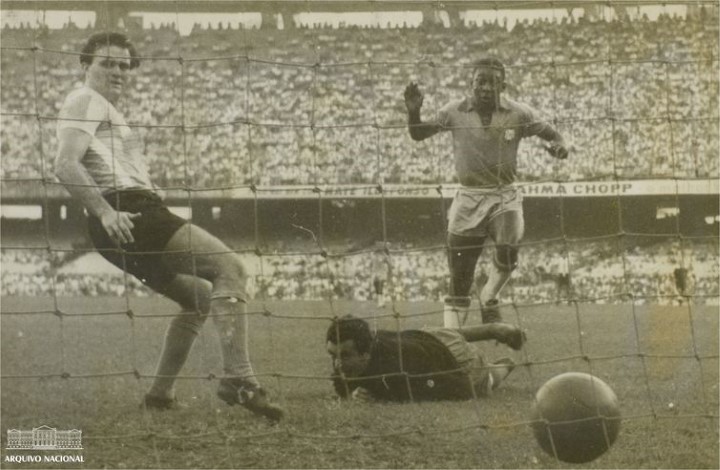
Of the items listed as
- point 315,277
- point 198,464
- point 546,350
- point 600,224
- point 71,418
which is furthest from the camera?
point 315,277

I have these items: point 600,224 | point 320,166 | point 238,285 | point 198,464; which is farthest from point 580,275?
point 198,464

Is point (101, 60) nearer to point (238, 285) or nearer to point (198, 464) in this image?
point (238, 285)

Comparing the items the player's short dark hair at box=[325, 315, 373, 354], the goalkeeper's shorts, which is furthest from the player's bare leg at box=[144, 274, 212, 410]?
the goalkeeper's shorts

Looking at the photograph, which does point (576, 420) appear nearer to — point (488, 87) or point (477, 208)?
point (477, 208)

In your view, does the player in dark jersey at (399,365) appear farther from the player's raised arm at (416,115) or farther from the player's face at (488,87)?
the player's face at (488,87)

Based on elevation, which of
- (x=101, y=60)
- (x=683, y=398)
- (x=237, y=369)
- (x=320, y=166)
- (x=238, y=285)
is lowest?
(x=683, y=398)

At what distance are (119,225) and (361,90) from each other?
1.42 meters

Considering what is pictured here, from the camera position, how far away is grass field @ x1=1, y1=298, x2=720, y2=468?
277cm

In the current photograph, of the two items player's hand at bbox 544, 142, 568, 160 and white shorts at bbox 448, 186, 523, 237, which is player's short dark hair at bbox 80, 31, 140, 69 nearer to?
white shorts at bbox 448, 186, 523, 237

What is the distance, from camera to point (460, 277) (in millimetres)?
3781

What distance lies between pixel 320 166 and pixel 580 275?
6.94ft

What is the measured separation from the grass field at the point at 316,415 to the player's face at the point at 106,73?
0.77 meters

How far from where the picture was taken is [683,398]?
10.7 feet

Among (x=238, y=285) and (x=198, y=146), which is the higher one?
(x=198, y=146)
